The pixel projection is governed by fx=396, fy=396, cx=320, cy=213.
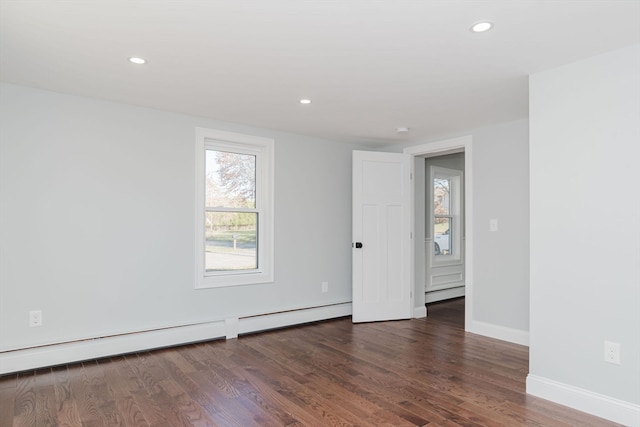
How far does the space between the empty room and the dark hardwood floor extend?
0.08ft

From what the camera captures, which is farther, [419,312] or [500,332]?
[419,312]

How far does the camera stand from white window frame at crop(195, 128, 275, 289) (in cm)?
405

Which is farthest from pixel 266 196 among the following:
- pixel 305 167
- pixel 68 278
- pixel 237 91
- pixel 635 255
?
pixel 635 255

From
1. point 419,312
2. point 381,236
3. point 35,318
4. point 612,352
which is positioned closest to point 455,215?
point 419,312

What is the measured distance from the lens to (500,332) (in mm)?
4160

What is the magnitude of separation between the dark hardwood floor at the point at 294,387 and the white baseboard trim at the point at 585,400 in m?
0.07

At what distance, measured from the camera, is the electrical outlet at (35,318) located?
3.17m

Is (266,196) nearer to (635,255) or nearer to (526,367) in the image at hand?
(526,367)

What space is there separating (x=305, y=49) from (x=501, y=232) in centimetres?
297

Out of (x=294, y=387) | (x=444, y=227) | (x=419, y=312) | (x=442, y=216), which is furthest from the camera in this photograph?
(x=444, y=227)

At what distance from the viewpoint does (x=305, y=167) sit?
4.88 m

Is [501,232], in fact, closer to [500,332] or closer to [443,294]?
[500,332]

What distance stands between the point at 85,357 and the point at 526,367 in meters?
3.71

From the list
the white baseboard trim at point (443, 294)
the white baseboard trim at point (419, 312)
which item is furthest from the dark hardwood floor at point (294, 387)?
the white baseboard trim at point (443, 294)
